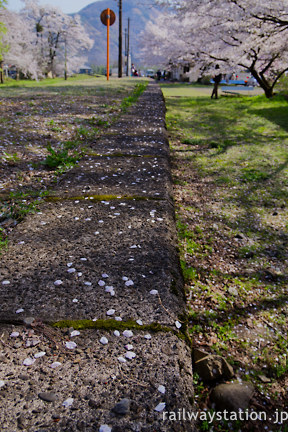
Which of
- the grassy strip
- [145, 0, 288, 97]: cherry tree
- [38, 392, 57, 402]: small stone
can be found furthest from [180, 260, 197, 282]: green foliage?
[145, 0, 288, 97]: cherry tree

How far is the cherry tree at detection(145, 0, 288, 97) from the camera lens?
9580mm

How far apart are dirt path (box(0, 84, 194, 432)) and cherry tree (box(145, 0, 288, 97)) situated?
8.41 metres

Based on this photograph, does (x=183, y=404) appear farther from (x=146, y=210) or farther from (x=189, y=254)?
(x=146, y=210)

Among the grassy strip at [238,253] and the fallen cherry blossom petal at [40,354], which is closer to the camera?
the fallen cherry blossom petal at [40,354]

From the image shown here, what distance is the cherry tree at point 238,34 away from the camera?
31.4 feet

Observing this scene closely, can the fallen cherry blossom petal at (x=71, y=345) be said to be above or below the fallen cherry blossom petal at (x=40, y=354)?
above

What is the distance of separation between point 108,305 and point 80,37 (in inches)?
1884

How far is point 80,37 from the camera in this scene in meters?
42.1

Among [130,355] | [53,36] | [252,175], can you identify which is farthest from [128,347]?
[53,36]

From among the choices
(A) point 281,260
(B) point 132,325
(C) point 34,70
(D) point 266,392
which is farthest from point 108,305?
(C) point 34,70

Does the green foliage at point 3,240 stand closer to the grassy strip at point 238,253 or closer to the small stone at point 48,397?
the small stone at point 48,397

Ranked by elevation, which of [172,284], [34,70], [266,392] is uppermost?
[34,70]

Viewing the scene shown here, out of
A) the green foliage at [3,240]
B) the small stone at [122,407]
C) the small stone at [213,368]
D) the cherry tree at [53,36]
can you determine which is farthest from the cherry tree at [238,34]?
the cherry tree at [53,36]

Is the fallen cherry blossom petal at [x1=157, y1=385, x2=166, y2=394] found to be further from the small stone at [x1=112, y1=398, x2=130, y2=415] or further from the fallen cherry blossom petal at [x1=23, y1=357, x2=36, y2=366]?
the fallen cherry blossom petal at [x1=23, y1=357, x2=36, y2=366]
